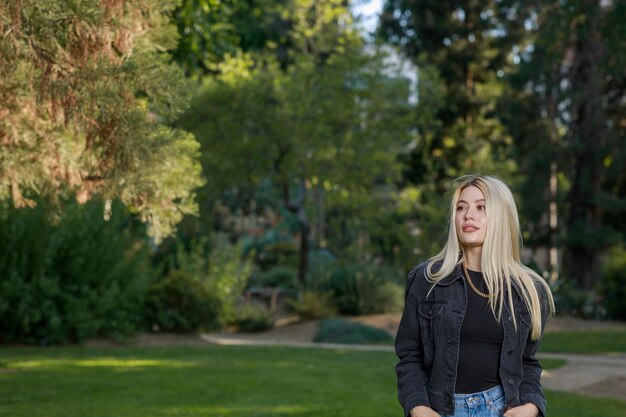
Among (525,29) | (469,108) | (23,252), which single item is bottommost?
(23,252)

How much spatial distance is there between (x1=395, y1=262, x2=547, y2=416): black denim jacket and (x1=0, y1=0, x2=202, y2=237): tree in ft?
9.54

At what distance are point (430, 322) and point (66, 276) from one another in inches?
520

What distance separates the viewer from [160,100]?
6.63 meters

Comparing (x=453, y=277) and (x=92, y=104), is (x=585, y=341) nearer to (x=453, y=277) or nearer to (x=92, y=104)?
(x=92, y=104)

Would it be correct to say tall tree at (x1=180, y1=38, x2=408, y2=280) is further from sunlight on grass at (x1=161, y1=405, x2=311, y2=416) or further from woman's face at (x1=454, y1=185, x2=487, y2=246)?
woman's face at (x1=454, y1=185, x2=487, y2=246)

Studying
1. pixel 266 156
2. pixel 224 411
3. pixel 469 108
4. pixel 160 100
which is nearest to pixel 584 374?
pixel 224 411

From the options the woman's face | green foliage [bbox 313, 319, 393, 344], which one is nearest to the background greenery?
the woman's face

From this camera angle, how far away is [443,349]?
3.90m

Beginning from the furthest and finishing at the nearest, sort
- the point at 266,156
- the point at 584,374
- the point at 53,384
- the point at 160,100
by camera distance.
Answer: the point at 266,156 → the point at 584,374 → the point at 53,384 → the point at 160,100

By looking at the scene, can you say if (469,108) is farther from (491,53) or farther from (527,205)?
(527,205)

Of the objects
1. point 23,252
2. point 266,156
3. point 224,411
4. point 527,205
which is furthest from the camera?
point 527,205

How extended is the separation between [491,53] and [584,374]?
80.4 feet

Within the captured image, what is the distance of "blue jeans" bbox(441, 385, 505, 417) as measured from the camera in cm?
386

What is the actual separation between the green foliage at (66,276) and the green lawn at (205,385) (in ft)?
3.53
